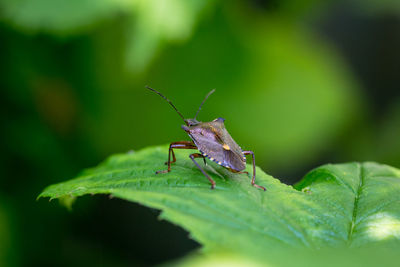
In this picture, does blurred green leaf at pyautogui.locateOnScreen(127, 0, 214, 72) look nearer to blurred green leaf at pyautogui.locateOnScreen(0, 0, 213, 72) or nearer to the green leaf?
blurred green leaf at pyautogui.locateOnScreen(0, 0, 213, 72)

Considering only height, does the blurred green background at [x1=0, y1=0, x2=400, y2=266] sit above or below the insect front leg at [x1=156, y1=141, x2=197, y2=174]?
above

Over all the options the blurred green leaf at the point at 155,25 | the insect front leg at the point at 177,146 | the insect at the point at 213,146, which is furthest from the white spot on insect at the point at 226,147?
the blurred green leaf at the point at 155,25

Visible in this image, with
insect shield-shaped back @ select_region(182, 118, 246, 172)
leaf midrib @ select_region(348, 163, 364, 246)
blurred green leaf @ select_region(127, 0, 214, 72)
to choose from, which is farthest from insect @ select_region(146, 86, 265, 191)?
blurred green leaf @ select_region(127, 0, 214, 72)

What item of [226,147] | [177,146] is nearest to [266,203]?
[226,147]

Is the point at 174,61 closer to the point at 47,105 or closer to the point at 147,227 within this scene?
the point at 47,105

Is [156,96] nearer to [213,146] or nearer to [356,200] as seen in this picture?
[213,146]

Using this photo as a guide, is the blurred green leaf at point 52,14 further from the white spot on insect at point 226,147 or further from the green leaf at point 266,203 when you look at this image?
Result: the green leaf at point 266,203
